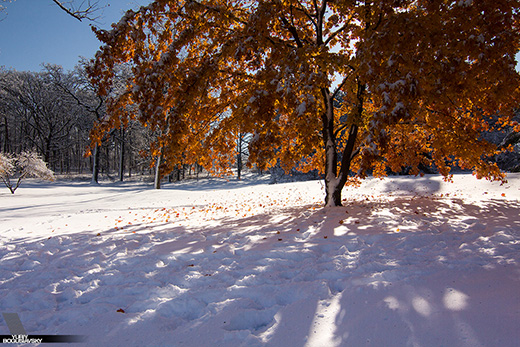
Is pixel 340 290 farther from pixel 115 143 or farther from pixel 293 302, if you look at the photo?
pixel 115 143

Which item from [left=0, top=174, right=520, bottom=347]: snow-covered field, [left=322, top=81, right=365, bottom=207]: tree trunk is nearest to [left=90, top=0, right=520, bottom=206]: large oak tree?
[left=322, top=81, right=365, bottom=207]: tree trunk

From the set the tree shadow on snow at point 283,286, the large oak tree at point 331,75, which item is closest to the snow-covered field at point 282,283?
the tree shadow on snow at point 283,286

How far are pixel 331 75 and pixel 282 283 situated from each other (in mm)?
4140

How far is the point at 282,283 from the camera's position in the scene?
2.43 meters

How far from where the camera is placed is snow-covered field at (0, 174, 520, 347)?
1.69 meters

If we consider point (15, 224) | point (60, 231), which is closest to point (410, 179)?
point (60, 231)

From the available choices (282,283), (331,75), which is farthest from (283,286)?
(331,75)

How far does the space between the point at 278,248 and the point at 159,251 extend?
1668 mm

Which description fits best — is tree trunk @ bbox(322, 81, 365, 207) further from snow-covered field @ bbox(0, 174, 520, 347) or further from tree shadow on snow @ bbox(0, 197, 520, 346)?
tree shadow on snow @ bbox(0, 197, 520, 346)

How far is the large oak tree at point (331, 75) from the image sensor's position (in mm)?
3373

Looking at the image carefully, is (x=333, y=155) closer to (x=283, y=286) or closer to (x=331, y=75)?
(x=331, y=75)

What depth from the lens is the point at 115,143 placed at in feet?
101

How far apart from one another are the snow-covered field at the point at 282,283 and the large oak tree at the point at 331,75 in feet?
4.82

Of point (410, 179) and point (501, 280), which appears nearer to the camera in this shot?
point (501, 280)
